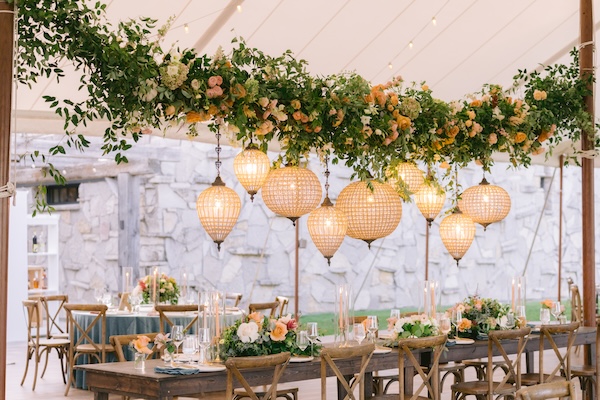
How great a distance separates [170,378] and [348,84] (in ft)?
6.65

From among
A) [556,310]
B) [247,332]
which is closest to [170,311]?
[556,310]

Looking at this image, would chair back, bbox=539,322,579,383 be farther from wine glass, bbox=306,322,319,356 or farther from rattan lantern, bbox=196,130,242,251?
rattan lantern, bbox=196,130,242,251

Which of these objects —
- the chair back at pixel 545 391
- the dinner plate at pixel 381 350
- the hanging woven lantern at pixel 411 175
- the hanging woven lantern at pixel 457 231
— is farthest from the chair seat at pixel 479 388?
the chair back at pixel 545 391

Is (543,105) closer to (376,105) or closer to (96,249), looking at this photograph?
(376,105)

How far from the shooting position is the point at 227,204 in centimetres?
540

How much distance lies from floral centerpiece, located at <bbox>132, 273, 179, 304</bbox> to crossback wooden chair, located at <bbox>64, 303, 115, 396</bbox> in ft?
2.22

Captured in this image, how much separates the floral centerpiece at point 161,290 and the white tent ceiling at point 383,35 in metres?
2.00

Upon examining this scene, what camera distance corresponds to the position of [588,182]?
7.35 m

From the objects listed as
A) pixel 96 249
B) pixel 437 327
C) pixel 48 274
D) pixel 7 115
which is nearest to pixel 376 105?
pixel 437 327

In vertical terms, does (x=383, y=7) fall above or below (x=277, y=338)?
above

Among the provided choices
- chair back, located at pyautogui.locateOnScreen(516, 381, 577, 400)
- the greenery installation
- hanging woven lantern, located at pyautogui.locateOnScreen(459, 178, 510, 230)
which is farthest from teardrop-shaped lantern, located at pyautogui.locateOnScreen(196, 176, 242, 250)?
chair back, located at pyautogui.locateOnScreen(516, 381, 577, 400)

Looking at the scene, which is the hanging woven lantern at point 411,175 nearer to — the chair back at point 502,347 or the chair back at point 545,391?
the chair back at point 502,347

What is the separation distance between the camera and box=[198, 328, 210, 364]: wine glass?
4.76 meters

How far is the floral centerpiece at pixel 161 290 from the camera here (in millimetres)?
8898
